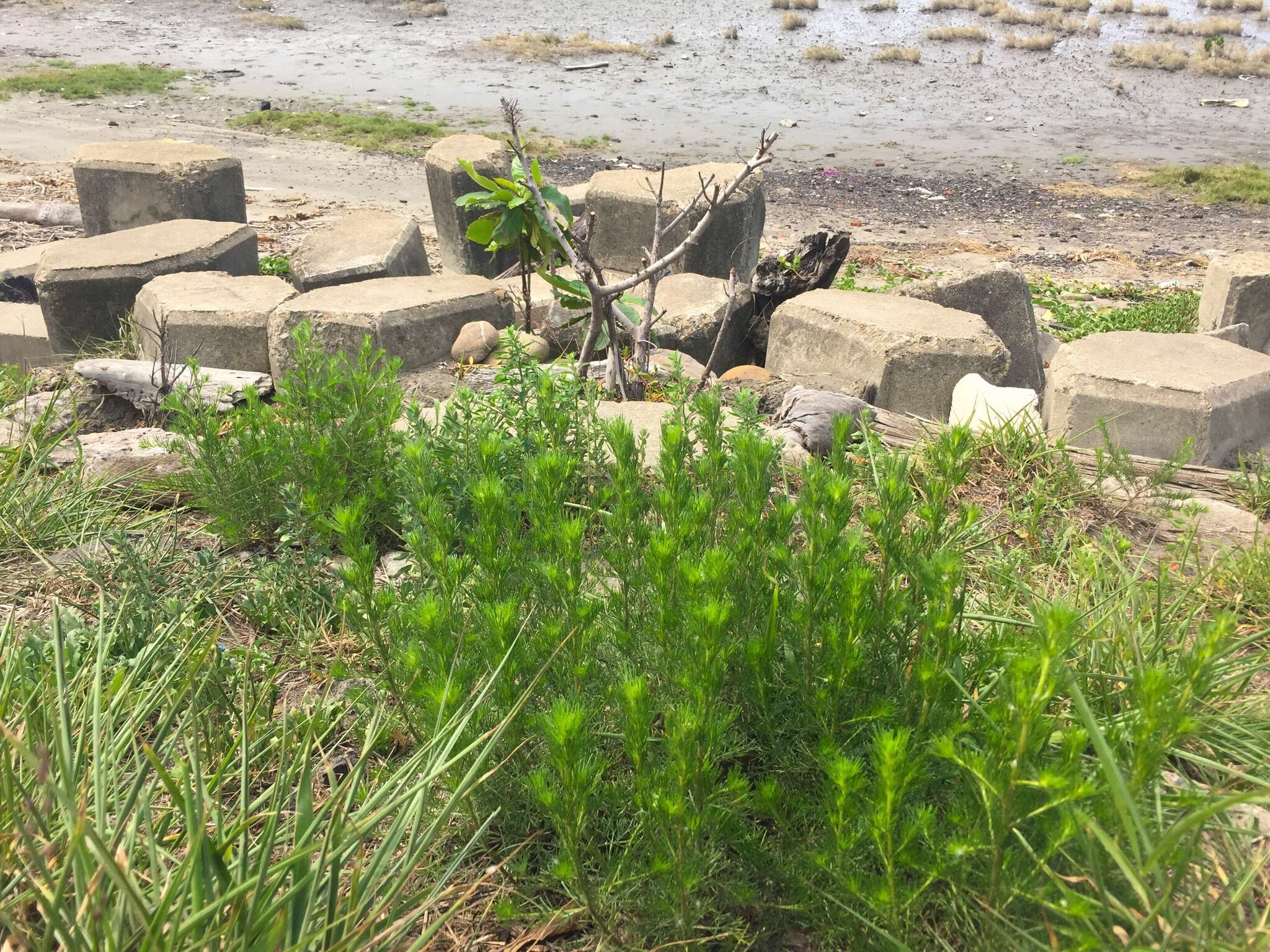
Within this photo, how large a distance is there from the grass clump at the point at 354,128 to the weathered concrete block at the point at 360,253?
763 centimetres

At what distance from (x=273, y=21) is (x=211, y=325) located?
2415 centimetres

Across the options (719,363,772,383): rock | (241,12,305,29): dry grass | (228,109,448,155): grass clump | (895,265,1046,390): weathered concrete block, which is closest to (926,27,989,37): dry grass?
(228,109,448,155): grass clump

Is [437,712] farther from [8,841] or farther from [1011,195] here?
[1011,195]

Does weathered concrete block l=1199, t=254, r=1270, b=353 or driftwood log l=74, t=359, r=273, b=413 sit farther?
weathered concrete block l=1199, t=254, r=1270, b=353

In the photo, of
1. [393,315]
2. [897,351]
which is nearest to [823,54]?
[897,351]

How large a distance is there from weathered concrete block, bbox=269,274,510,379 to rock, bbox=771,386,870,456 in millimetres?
1846

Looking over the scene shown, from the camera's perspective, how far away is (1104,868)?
4.33ft

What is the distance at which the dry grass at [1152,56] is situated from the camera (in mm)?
21703

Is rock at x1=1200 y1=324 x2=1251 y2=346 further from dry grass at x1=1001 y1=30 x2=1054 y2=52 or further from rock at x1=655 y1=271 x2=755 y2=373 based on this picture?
dry grass at x1=1001 y1=30 x2=1054 y2=52

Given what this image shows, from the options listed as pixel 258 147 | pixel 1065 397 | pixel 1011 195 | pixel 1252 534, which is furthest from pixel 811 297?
pixel 258 147

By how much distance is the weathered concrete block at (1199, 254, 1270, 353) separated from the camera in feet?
21.2

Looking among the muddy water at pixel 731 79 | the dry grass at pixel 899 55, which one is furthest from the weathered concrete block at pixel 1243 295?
the dry grass at pixel 899 55

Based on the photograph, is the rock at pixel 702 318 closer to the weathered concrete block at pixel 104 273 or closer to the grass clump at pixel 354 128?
the weathered concrete block at pixel 104 273

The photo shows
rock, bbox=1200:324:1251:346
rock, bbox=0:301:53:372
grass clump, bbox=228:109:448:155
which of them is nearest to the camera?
rock, bbox=0:301:53:372
